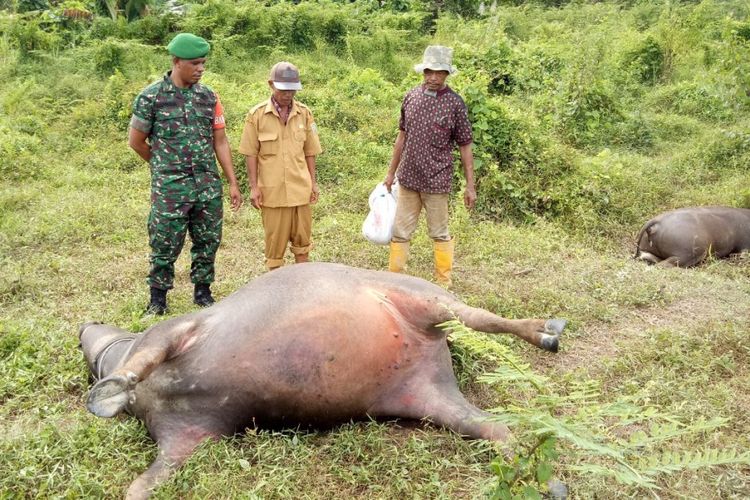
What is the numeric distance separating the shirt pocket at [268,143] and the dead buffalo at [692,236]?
12.0 ft

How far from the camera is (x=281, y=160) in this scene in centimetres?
477

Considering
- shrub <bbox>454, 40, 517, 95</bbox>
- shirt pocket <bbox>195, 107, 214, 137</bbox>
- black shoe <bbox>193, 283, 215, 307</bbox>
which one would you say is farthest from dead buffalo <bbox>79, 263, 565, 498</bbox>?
shrub <bbox>454, 40, 517, 95</bbox>

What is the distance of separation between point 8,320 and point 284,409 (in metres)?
2.41

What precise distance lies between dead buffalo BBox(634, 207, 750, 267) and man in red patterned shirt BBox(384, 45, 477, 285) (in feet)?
7.16

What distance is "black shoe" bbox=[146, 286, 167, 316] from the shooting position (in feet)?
15.2

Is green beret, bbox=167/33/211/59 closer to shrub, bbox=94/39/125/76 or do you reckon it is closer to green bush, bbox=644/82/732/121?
shrub, bbox=94/39/125/76

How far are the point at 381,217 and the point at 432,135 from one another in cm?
74

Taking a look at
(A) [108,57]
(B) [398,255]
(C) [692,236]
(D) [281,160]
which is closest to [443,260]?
(B) [398,255]

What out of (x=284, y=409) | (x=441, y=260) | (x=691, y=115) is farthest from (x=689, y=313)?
(x=691, y=115)

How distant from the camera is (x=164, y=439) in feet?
9.78

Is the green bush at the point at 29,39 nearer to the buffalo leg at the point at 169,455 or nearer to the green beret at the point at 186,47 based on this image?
the green beret at the point at 186,47

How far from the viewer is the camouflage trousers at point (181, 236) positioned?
4.55 meters

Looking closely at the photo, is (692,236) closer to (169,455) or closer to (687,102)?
(169,455)

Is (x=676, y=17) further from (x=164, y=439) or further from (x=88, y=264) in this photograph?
(x=164, y=439)
